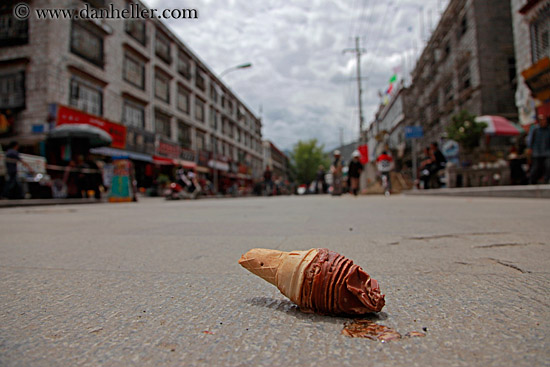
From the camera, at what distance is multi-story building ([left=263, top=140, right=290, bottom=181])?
61691 mm

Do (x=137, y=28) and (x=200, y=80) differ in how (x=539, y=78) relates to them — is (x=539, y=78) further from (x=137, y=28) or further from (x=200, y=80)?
(x=200, y=80)

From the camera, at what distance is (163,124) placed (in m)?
23.0

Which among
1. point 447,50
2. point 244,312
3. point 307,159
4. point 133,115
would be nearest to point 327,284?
point 244,312

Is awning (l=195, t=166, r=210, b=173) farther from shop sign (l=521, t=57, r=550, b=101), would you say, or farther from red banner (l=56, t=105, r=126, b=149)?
shop sign (l=521, t=57, r=550, b=101)

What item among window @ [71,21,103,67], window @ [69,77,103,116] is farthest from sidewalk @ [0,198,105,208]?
window @ [71,21,103,67]

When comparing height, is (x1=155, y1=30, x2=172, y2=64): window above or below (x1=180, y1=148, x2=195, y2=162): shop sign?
above

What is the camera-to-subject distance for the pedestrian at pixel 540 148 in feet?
25.0

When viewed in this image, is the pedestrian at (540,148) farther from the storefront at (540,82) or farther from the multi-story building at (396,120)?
the multi-story building at (396,120)

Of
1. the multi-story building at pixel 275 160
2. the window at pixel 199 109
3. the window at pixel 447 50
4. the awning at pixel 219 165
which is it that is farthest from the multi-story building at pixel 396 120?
the multi-story building at pixel 275 160

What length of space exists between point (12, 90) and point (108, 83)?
160 inches

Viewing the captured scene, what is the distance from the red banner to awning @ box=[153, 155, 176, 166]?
3188 mm

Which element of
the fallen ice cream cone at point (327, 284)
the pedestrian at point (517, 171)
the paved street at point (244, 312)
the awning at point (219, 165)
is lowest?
the paved street at point (244, 312)

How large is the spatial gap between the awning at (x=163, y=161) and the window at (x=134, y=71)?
4.35 m

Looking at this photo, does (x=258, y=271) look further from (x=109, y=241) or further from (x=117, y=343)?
(x=109, y=241)
